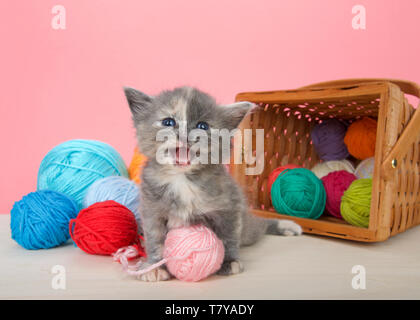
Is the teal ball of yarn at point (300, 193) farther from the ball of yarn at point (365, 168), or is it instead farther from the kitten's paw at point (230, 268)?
the kitten's paw at point (230, 268)

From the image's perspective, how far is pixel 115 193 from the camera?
126 centimetres

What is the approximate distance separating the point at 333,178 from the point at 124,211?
31.9 inches

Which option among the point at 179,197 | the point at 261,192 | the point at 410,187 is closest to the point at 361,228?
the point at 410,187

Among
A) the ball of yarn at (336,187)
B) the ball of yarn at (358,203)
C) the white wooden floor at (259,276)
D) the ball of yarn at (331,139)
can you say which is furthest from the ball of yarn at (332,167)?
the white wooden floor at (259,276)

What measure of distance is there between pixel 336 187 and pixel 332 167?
9.1 inches

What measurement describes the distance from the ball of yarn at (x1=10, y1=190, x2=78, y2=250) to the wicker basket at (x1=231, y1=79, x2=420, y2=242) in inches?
25.1

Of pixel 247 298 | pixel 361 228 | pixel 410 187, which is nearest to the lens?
pixel 247 298

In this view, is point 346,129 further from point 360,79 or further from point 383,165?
point 383,165

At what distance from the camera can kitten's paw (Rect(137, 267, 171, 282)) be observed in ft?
3.02

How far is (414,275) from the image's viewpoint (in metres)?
0.98

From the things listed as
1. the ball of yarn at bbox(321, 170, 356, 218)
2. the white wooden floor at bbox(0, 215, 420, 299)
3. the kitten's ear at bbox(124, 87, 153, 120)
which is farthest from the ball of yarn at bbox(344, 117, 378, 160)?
the kitten's ear at bbox(124, 87, 153, 120)

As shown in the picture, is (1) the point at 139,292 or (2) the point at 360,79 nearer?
(1) the point at 139,292

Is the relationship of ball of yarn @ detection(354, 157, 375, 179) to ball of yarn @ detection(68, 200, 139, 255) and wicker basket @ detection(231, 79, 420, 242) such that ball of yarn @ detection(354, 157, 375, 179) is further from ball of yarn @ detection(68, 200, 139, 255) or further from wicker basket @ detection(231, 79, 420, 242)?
ball of yarn @ detection(68, 200, 139, 255)

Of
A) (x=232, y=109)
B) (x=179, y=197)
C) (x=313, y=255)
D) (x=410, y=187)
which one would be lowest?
(x=313, y=255)
